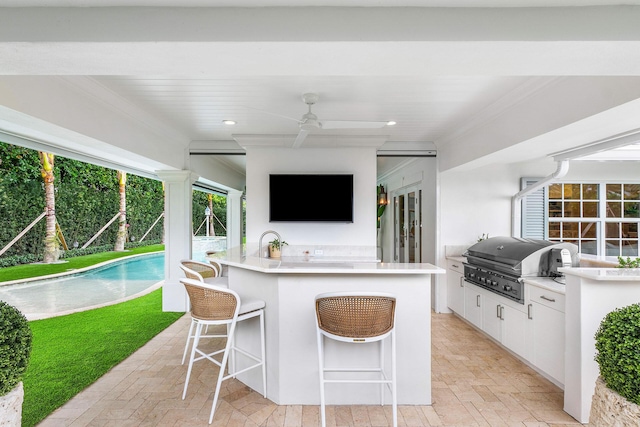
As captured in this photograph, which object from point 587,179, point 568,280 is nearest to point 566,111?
point 568,280

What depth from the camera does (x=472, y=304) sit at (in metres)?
3.99

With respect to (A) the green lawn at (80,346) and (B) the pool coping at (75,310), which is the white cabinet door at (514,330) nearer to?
(A) the green lawn at (80,346)

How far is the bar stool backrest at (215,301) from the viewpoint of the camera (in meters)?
2.27

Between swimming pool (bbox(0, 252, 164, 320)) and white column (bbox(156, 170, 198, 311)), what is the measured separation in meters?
1.41

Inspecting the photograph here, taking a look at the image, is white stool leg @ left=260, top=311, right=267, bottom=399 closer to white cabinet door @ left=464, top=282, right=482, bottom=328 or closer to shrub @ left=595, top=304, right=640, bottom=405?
shrub @ left=595, top=304, right=640, bottom=405

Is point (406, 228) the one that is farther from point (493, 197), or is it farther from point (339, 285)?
point (339, 285)

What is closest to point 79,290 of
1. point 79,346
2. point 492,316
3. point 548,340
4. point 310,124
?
point 79,346

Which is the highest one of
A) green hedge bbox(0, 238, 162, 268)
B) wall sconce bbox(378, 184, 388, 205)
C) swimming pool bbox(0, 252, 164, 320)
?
wall sconce bbox(378, 184, 388, 205)

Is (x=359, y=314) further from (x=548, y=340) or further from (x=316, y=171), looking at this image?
(x=316, y=171)

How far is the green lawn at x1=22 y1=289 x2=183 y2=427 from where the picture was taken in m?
2.51

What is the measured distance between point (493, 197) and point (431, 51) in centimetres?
394

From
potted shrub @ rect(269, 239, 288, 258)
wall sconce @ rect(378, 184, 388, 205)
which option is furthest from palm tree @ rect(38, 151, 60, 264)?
wall sconce @ rect(378, 184, 388, 205)

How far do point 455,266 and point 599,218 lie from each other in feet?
7.65

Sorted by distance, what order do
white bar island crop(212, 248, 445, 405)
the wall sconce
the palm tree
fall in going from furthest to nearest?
1. the wall sconce
2. the palm tree
3. white bar island crop(212, 248, 445, 405)
